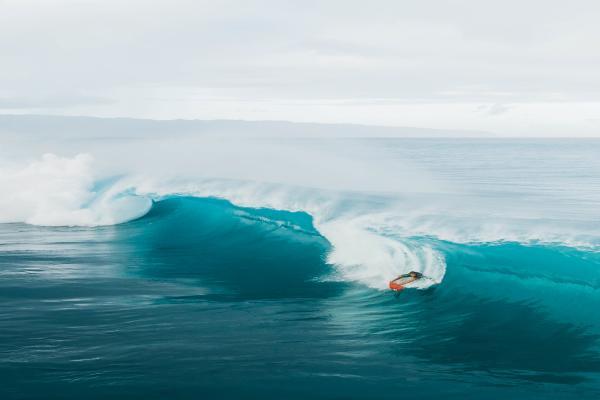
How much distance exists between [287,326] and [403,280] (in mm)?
5362

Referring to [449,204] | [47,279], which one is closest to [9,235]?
[47,279]

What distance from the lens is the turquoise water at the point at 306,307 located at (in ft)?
43.9

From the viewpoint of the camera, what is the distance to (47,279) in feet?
71.5

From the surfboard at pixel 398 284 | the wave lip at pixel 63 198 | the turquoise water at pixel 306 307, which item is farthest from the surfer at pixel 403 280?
the wave lip at pixel 63 198

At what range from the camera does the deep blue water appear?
43.3 feet

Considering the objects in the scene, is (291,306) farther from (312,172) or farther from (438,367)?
(312,172)

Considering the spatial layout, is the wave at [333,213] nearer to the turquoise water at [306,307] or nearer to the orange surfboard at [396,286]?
the turquoise water at [306,307]

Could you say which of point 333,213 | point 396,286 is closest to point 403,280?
point 396,286

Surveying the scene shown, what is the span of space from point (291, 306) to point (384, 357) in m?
4.65

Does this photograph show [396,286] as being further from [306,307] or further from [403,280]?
[306,307]

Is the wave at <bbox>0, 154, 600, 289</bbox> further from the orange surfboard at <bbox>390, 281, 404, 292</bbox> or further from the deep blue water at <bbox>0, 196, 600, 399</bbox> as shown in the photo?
the deep blue water at <bbox>0, 196, 600, 399</bbox>

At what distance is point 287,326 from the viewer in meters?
16.8

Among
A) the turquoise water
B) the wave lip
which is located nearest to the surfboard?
the turquoise water

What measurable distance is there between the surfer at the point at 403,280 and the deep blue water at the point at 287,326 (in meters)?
0.29
